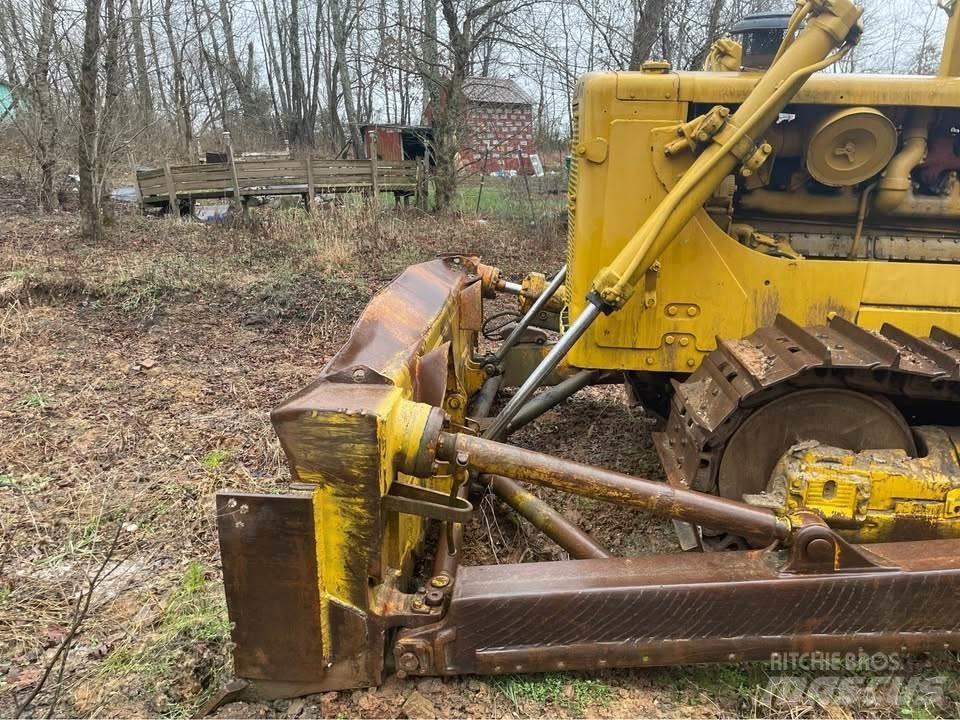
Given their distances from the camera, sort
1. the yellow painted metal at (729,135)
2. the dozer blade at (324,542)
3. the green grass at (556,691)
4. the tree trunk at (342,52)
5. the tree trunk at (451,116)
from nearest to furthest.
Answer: the dozer blade at (324,542) → the green grass at (556,691) → the yellow painted metal at (729,135) → the tree trunk at (451,116) → the tree trunk at (342,52)

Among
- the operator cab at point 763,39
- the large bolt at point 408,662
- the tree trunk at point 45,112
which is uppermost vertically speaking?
the tree trunk at point 45,112

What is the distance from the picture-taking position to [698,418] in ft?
8.17

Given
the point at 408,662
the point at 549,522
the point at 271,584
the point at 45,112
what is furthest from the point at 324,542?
the point at 45,112

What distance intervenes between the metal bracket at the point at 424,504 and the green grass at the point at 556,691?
1.84 feet

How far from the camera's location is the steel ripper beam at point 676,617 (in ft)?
6.42

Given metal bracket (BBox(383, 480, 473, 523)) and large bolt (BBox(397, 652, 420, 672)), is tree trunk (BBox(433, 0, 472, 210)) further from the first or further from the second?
large bolt (BBox(397, 652, 420, 672))

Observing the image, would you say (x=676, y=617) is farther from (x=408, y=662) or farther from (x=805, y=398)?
(x=805, y=398)

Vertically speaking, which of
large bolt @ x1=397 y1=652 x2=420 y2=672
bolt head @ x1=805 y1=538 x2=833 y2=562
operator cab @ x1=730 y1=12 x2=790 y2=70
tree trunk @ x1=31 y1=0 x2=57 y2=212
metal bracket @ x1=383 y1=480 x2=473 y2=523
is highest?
tree trunk @ x1=31 y1=0 x2=57 y2=212

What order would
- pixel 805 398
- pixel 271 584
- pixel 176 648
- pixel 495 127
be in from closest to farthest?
1. pixel 271 584
2. pixel 176 648
3. pixel 805 398
4. pixel 495 127

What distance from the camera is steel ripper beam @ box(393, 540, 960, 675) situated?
1.96 m

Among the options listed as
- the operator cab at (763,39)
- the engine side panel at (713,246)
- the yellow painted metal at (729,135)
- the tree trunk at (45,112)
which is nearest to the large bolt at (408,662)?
the yellow painted metal at (729,135)

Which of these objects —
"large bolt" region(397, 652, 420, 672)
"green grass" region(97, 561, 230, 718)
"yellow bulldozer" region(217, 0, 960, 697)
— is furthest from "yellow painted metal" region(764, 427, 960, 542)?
"green grass" region(97, 561, 230, 718)

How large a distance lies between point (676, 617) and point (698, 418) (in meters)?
0.77

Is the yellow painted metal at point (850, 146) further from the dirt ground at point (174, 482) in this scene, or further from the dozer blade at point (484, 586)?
the dirt ground at point (174, 482)
